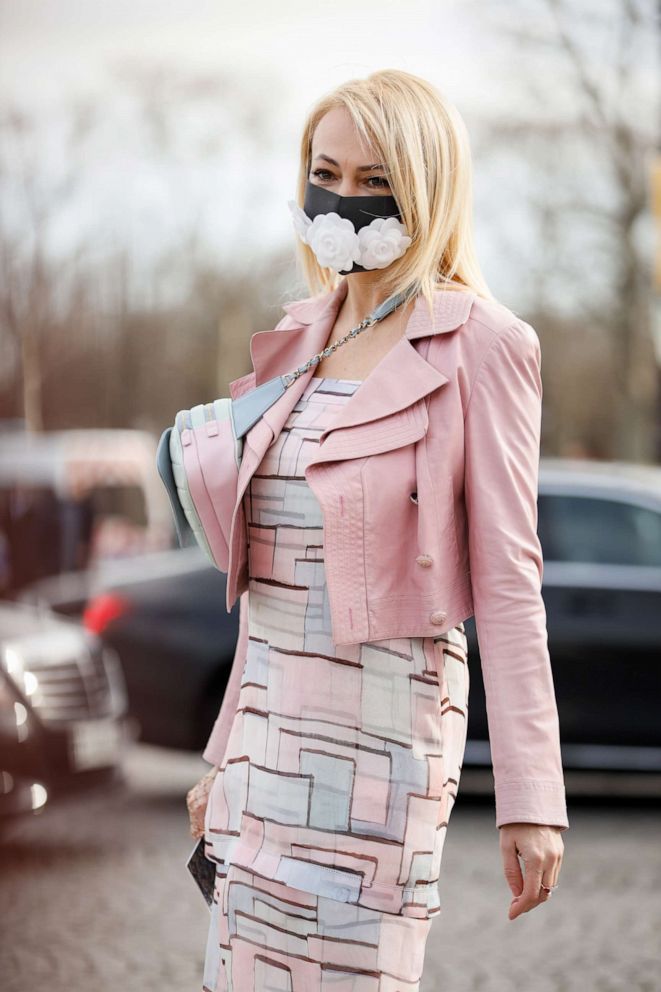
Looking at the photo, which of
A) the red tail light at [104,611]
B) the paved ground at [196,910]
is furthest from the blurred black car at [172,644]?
the paved ground at [196,910]

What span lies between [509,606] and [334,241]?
26.1 inches

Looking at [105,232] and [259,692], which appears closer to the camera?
[259,692]

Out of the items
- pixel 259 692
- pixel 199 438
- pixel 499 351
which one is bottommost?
pixel 259 692

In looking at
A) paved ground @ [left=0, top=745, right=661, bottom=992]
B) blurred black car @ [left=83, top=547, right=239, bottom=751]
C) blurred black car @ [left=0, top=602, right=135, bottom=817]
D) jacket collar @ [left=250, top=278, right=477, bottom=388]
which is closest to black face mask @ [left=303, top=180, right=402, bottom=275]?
jacket collar @ [left=250, top=278, right=477, bottom=388]

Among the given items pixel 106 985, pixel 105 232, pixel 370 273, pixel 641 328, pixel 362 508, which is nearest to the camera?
pixel 362 508

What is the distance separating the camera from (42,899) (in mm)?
5824

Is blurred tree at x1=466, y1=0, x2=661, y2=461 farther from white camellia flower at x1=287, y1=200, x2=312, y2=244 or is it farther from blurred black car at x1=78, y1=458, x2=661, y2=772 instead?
white camellia flower at x1=287, y1=200, x2=312, y2=244

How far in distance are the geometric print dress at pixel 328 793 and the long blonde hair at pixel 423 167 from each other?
0.33m

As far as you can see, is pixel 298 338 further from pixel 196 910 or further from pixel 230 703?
pixel 196 910

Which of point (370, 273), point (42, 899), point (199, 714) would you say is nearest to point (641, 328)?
point (199, 714)

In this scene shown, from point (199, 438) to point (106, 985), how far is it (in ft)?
9.38

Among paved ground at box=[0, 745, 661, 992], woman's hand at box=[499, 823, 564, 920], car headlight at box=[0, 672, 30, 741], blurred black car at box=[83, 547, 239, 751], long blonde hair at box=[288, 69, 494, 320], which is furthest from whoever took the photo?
blurred black car at box=[83, 547, 239, 751]

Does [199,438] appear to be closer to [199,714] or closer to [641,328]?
[199,714]

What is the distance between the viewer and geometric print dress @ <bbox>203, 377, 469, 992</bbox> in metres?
2.15
